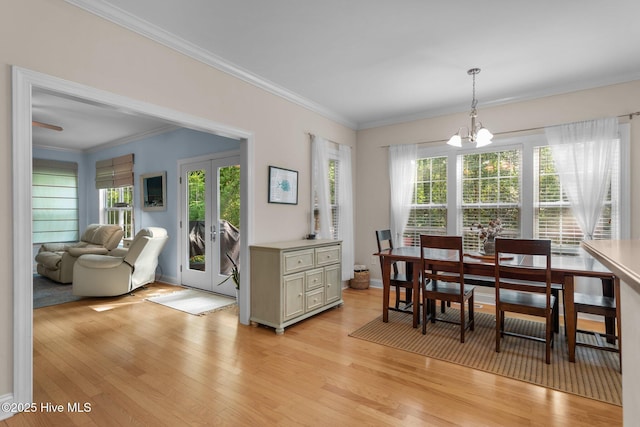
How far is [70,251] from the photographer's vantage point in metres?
5.26

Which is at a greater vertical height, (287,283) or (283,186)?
(283,186)

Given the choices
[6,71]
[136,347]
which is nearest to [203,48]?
[6,71]

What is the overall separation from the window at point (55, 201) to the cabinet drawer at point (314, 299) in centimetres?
645

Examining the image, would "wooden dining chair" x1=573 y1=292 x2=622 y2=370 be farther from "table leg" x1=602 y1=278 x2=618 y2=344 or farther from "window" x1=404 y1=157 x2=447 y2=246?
"window" x1=404 y1=157 x2=447 y2=246

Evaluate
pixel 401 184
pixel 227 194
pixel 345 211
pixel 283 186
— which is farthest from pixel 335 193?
pixel 227 194

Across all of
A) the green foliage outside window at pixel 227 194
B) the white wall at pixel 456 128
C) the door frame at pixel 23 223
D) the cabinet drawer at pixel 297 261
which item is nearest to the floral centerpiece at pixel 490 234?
the white wall at pixel 456 128

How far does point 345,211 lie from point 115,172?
4748 millimetres

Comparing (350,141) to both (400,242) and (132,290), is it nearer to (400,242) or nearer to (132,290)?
(400,242)

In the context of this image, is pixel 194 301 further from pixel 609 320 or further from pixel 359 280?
pixel 609 320

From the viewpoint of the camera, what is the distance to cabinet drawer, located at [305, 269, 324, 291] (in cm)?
370

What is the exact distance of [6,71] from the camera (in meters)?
1.95

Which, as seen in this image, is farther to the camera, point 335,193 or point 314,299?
point 335,193

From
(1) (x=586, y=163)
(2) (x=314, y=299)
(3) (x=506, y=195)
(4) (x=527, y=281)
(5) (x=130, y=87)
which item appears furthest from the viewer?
(3) (x=506, y=195)

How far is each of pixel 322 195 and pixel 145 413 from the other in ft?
10.6
